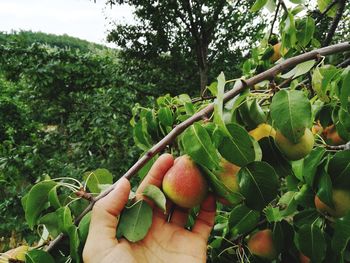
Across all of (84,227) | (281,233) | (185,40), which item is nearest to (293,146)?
(281,233)

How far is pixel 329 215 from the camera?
2.73 ft

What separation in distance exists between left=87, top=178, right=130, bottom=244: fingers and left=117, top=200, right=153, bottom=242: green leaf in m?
0.02

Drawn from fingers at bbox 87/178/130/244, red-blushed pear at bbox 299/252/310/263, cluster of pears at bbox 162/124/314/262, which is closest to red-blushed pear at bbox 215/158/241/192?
cluster of pears at bbox 162/124/314/262

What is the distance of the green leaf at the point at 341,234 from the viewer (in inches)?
28.3

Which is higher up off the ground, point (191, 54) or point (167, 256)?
point (191, 54)

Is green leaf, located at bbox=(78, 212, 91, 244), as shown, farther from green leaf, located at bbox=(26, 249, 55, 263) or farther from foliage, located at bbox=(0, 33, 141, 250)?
foliage, located at bbox=(0, 33, 141, 250)

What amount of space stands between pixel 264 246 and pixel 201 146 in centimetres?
50

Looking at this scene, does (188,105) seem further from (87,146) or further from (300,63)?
(87,146)

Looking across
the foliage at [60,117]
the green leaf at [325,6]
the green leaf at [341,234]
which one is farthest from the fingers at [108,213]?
the foliage at [60,117]

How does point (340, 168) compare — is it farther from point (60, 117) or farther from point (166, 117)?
point (60, 117)

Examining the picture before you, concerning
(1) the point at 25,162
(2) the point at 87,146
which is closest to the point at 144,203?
(1) the point at 25,162

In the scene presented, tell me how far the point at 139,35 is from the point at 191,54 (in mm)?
1026

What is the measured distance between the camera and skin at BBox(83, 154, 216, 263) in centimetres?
73

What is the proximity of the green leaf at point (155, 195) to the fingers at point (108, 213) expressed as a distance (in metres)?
0.05
